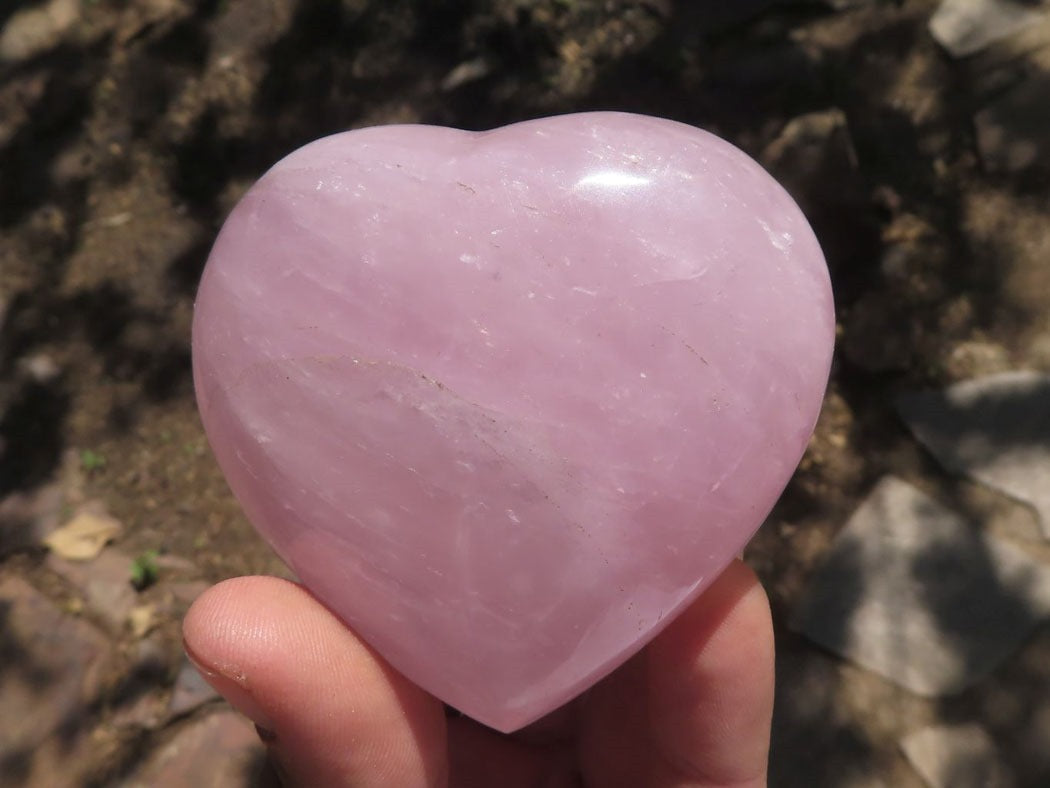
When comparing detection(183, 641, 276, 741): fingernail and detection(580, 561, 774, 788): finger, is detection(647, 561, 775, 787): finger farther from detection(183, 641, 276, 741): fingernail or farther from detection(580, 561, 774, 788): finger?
detection(183, 641, 276, 741): fingernail

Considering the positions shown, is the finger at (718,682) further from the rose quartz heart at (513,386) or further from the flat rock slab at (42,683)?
the flat rock slab at (42,683)

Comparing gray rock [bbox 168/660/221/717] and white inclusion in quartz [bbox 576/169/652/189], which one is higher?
white inclusion in quartz [bbox 576/169/652/189]

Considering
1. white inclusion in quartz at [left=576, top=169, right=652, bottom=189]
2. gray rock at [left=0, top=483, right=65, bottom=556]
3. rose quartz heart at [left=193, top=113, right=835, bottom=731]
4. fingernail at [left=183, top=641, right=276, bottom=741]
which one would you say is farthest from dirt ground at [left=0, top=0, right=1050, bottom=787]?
white inclusion in quartz at [left=576, top=169, right=652, bottom=189]

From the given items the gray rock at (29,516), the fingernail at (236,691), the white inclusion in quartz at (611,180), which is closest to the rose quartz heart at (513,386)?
the white inclusion in quartz at (611,180)

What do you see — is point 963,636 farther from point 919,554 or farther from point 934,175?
point 934,175

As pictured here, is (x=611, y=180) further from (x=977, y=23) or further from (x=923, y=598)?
Answer: (x=977, y=23)

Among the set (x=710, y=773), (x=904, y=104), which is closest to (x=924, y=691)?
(x=710, y=773)
